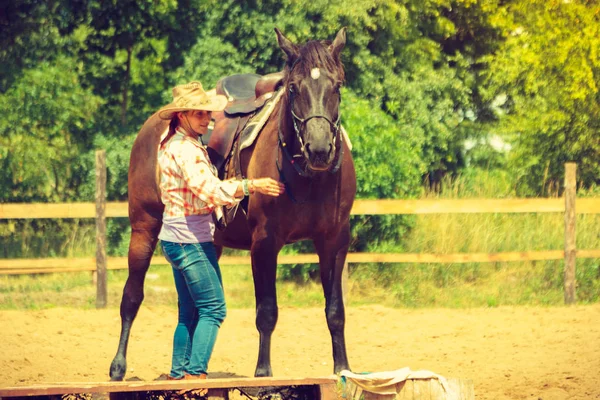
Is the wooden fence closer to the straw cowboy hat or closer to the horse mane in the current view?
the horse mane

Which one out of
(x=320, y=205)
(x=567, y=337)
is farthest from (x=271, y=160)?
(x=567, y=337)

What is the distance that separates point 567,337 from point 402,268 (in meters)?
3.84

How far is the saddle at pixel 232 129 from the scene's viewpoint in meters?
6.67

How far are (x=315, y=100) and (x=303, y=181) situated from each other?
66 centimetres

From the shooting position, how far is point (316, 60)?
230 inches

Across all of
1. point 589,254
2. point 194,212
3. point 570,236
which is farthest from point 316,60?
point 589,254

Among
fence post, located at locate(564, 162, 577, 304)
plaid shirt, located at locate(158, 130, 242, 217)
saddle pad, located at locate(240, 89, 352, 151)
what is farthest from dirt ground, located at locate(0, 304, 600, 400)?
plaid shirt, located at locate(158, 130, 242, 217)

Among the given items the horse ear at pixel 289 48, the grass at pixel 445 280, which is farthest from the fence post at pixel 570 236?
the horse ear at pixel 289 48

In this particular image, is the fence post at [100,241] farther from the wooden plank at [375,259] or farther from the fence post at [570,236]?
the fence post at [570,236]

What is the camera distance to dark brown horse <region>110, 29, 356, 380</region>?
570 centimetres

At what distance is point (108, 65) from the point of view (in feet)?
57.5

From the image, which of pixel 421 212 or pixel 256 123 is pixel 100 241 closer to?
pixel 421 212

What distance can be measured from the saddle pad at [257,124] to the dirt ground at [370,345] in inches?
79.4

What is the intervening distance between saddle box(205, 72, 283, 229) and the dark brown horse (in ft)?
0.47
